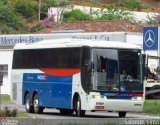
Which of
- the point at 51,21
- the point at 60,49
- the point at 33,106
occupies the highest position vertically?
the point at 51,21

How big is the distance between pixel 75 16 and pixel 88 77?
53.9m

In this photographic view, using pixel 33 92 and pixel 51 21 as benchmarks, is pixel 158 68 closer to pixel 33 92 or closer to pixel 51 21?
pixel 33 92

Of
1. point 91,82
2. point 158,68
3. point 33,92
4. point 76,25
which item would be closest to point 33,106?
point 33,92

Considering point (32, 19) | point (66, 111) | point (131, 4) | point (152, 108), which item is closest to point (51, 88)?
point (66, 111)

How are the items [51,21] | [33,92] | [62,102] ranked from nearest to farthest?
[62,102] → [33,92] → [51,21]

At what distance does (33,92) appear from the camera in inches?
1404

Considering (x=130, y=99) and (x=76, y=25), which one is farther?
(x=76, y=25)

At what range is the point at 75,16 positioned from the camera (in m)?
84.4

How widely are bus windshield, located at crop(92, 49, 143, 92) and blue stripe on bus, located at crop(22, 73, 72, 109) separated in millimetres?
2022

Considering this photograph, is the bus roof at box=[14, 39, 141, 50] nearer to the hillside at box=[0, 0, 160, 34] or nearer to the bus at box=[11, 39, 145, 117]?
the bus at box=[11, 39, 145, 117]

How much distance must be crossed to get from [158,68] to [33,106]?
19.9 m

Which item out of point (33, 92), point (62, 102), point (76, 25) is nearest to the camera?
point (62, 102)

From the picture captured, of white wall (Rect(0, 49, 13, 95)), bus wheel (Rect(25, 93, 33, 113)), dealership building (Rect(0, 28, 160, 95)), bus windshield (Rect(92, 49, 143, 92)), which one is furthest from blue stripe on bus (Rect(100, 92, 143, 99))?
white wall (Rect(0, 49, 13, 95))

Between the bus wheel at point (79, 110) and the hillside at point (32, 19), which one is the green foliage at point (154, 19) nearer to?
the hillside at point (32, 19)
